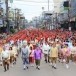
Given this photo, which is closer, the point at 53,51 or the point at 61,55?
Result: the point at 53,51

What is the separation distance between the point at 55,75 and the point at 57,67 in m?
3.87

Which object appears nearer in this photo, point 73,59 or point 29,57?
point 29,57

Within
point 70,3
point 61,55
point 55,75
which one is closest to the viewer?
point 55,75

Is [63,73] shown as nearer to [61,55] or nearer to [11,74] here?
[11,74]

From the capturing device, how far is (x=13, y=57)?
2422 cm

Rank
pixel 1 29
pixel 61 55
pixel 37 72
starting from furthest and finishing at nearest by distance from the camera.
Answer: pixel 1 29
pixel 61 55
pixel 37 72

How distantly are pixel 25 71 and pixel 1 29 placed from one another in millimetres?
64803

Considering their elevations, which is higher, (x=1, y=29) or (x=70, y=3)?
(x=70, y=3)

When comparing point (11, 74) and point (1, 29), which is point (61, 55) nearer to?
point (11, 74)

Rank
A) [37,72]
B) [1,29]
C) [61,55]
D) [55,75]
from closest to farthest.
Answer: [55,75], [37,72], [61,55], [1,29]

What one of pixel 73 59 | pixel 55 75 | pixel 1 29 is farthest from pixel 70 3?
pixel 55 75

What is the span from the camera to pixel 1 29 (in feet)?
283

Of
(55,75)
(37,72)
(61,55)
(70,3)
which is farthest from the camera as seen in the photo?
(70,3)

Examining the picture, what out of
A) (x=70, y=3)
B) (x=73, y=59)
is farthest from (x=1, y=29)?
(x=73, y=59)
